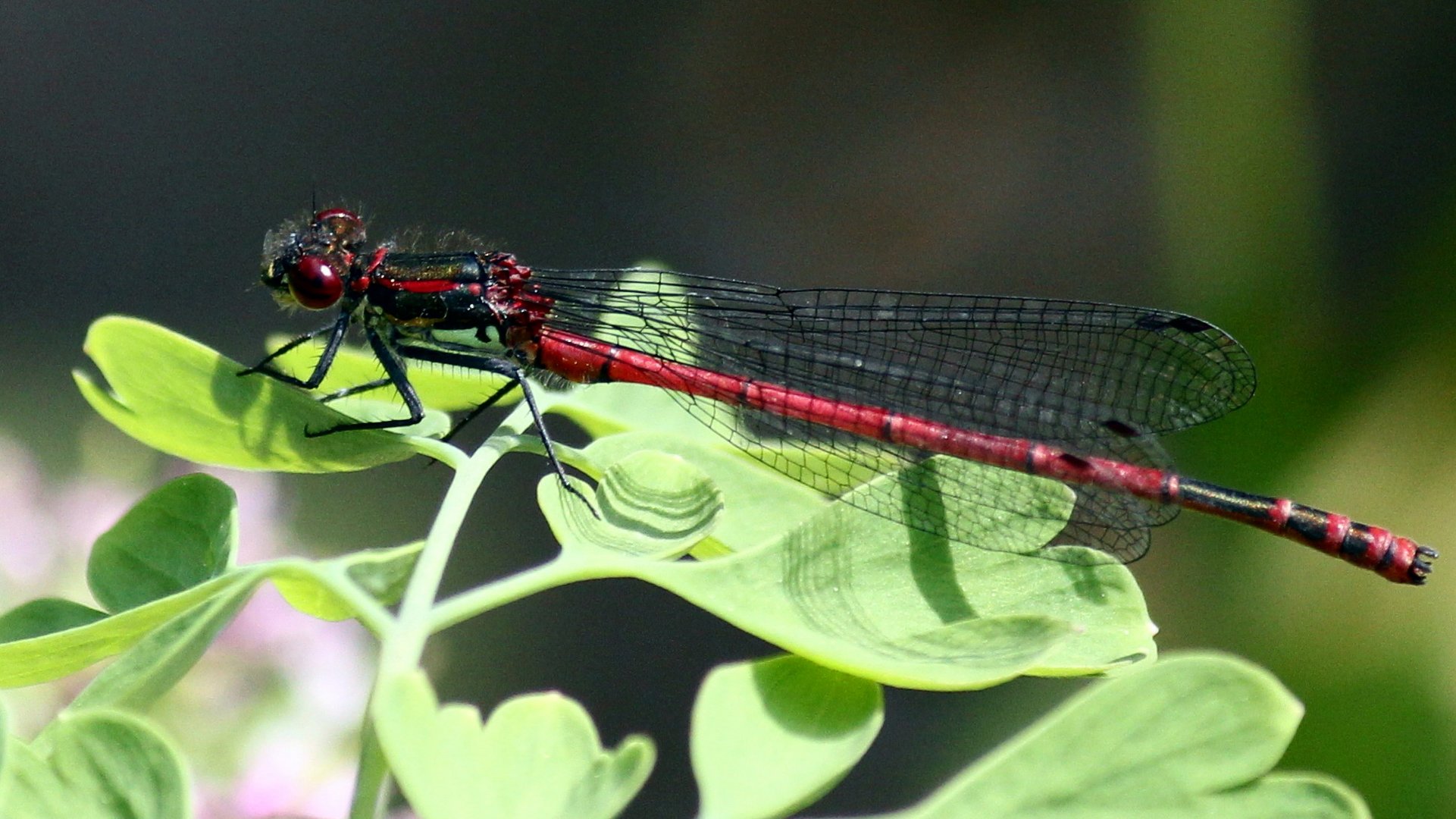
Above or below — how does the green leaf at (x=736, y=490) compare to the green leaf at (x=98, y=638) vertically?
above

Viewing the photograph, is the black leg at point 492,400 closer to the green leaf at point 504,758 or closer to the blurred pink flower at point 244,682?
the blurred pink flower at point 244,682

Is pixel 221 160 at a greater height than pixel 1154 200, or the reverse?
pixel 221 160

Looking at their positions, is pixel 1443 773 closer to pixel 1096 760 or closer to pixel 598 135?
pixel 1096 760

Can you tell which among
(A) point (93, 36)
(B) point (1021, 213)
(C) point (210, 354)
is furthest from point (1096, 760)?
(A) point (93, 36)

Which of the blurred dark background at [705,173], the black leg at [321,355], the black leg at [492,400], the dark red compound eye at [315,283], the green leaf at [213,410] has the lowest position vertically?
the green leaf at [213,410]

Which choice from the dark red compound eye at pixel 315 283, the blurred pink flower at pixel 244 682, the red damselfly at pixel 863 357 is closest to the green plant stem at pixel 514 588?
the red damselfly at pixel 863 357

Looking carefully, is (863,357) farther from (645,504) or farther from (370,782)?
(370,782)

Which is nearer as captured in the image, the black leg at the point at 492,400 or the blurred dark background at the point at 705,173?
the black leg at the point at 492,400
